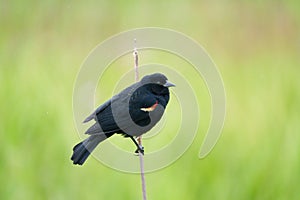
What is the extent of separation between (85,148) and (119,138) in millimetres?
698

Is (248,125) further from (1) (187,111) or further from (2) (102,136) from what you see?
(2) (102,136)

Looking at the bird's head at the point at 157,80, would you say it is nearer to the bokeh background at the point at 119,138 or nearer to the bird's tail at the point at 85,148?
the bird's tail at the point at 85,148

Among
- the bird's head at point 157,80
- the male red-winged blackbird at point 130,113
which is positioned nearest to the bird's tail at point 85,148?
the male red-winged blackbird at point 130,113

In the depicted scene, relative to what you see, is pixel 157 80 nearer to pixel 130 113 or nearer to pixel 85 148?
pixel 130 113

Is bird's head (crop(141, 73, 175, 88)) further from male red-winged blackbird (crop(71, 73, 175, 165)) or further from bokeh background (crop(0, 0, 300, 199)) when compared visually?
bokeh background (crop(0, 0, 300, 199))

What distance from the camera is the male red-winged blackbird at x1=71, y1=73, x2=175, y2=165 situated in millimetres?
1458

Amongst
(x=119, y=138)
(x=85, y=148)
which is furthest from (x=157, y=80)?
(x=119, y=138)

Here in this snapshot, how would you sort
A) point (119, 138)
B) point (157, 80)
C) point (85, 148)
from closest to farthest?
point (85, 148) → point (157, 80) → point (119, 138)

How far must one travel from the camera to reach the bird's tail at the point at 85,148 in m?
1.43

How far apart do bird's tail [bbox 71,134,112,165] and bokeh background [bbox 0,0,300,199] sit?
48 centimetres

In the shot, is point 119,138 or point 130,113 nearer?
point 130,113

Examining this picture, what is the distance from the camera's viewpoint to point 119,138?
84.7 inches

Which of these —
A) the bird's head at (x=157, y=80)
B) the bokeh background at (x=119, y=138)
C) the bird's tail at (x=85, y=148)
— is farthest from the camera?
the bokeh background at (x=119, y=138)

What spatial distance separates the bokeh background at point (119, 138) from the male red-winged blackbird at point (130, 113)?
1.35 feet
